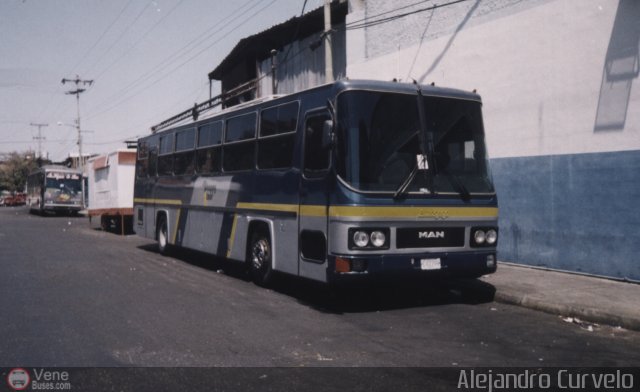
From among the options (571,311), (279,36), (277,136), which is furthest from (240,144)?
(279,36)

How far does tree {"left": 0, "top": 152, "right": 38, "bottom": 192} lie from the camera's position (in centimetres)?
9406

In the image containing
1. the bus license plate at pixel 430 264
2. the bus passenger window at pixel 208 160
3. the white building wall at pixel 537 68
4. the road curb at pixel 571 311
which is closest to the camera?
the road curb at pixel 571 311

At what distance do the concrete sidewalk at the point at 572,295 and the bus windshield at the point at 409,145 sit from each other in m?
1.74

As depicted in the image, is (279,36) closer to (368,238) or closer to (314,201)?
(314,201)

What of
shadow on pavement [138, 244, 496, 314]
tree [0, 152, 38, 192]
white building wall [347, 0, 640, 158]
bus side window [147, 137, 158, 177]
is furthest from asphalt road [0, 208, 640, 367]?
tree [0, 152, 38, 192]

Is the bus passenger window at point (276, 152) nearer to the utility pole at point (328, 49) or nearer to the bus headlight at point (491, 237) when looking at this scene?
the bus headlight at point (491, 237)

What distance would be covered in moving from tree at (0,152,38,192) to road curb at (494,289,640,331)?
313 ft

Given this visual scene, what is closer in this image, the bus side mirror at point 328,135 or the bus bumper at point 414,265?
the bus bumper at point 414,265

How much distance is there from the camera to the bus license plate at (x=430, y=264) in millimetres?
8320

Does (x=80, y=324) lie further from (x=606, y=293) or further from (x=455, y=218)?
(x=606, y=293)

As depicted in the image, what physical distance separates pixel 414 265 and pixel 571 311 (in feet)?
7.10

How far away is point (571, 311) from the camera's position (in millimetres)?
8109

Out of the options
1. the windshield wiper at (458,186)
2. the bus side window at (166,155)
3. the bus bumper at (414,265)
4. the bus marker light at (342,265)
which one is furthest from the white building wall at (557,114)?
the bus side window at (166,155)

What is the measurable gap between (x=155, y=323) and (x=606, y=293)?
258 inches
